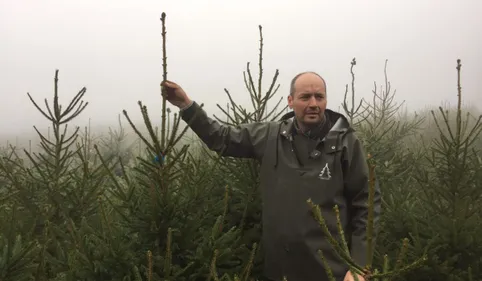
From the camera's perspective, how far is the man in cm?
238

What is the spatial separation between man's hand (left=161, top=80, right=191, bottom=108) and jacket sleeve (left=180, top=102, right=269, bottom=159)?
58mm

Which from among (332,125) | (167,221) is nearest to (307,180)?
(332,125)

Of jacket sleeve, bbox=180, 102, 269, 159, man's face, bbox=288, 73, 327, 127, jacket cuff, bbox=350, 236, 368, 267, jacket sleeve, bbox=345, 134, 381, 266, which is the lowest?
jacket cuff, bbox=350, 236, 368, 267

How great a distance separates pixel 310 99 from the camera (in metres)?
2.46

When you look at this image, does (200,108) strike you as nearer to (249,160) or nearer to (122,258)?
(249,160)

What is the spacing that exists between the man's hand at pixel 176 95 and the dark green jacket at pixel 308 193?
3.1 inches

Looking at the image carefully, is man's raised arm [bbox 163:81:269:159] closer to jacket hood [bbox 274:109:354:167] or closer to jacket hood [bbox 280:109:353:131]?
jacket hood [bbox 274:109:354:167]

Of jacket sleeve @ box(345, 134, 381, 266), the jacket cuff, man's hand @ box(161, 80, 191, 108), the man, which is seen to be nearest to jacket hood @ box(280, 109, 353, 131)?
the man

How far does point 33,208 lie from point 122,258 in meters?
1.63

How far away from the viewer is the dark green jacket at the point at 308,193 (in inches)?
93.4

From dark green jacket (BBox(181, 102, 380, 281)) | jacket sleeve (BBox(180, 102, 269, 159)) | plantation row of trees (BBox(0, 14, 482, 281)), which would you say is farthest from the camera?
jacket sleeve (BBox(180, 102, 269, 159))

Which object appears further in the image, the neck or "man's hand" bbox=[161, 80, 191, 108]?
the neck

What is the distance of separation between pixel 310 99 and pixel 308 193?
74 centimetres

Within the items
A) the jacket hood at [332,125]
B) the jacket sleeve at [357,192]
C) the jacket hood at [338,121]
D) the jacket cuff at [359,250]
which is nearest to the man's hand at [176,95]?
the jacket hood at [332,125]
